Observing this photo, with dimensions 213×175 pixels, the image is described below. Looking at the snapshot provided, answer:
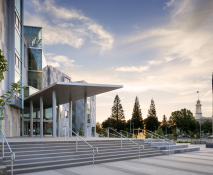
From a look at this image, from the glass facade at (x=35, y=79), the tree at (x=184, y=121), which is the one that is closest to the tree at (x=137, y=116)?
the tree at (x=184, y=121)

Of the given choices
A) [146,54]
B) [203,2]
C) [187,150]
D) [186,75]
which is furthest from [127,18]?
[186,75]

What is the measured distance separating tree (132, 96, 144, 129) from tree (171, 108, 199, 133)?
82.0 feet

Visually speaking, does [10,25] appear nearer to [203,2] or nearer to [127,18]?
[127,18]

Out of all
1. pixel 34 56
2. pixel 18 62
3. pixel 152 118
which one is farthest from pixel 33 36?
pixel 152 118

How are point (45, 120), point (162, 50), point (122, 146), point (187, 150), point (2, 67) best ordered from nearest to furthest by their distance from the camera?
point (2, 67) < point (122, 146) < point (187, 150) < point (162, 50) < point (45, 120)

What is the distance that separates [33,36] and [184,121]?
76.3 metres

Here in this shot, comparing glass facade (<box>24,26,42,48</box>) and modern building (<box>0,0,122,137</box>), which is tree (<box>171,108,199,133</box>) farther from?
glass facade (<box>24,26,42,48</box>)

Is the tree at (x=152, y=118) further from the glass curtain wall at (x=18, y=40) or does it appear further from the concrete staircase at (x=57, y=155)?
the concrete staircase at (x=57, y=155)

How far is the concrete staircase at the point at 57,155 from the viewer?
9.49 metres

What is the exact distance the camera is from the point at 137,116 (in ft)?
243

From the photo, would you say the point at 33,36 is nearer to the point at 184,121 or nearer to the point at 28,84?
the point at 28,84

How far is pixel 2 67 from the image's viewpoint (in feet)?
10.5

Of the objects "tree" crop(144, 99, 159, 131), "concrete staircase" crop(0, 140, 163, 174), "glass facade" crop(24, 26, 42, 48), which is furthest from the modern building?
"tree" crop(144, 99, 159, 131)

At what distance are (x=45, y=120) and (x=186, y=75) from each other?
2375 cm
